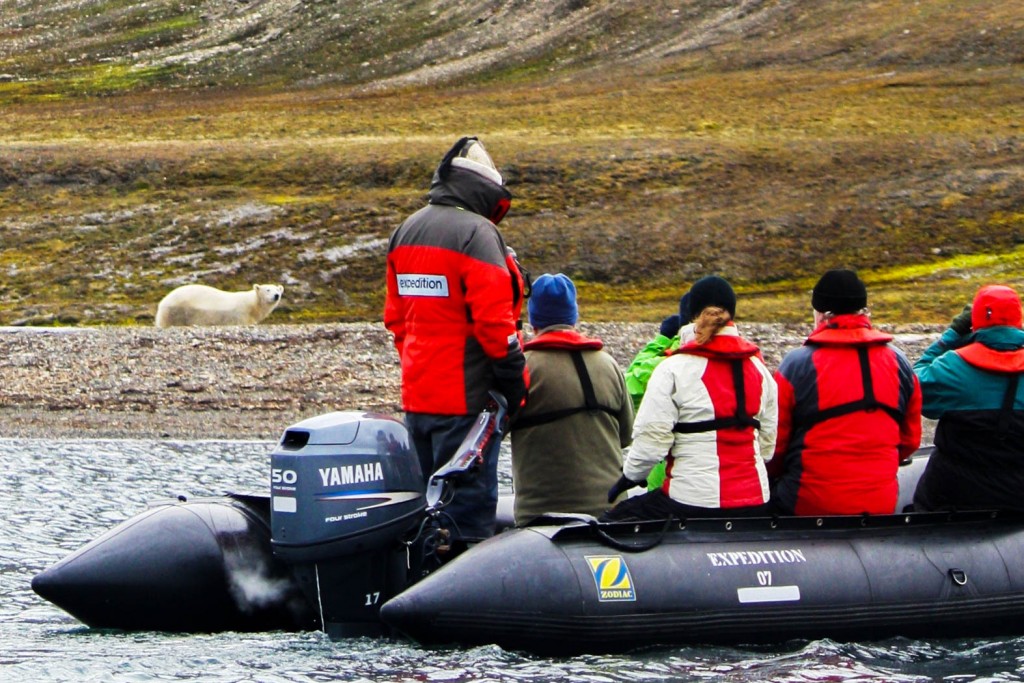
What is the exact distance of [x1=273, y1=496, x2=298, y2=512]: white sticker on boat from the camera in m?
6.71

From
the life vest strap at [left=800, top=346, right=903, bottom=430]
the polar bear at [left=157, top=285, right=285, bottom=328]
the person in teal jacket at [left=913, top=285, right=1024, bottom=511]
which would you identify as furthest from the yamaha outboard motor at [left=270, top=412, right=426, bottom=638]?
the polar bear at [left=157, top=285, right=285, bottom=328]

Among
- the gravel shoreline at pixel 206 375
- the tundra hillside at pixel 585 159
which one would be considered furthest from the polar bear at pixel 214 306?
the gravel shoreline at pixel 206 375

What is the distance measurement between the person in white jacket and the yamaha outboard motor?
1093 millimetres

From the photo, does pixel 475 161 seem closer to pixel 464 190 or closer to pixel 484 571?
pixel 464 190

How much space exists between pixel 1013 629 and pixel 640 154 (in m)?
27.1

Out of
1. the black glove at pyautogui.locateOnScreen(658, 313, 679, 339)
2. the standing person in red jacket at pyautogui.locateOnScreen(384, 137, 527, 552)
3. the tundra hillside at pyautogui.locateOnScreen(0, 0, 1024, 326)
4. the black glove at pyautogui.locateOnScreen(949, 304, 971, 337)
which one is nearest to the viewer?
the standing person in red jacket at pyautogui.locateOnScreen(384, 137, 527, 552)

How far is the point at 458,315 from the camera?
7125mm

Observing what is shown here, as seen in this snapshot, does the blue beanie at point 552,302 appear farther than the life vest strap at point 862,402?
Yes

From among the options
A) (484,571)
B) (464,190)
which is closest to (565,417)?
(484,571)

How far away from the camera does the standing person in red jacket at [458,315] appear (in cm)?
700

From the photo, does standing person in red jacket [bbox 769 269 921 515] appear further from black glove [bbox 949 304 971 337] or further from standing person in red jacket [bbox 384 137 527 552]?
standing person in red jacket [bbox 384 137 527 552]

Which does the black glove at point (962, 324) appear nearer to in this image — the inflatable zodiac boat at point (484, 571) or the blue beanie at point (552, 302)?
the inflatable zodiac boat at point (484, 571)

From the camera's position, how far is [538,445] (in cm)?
757

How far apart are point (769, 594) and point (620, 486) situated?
858mm
